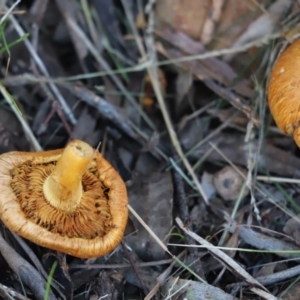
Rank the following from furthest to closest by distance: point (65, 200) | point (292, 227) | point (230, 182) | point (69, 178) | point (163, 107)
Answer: point (163, 107) < point (230, 182) < point (292, 227) < point (65, 200) < point (69, 178)

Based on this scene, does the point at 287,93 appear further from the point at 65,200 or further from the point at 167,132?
the point at 65,200

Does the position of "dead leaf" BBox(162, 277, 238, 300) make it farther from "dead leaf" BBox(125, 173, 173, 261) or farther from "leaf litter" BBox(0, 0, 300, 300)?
"dead leaf" BBox(125, 173, 173, 261)

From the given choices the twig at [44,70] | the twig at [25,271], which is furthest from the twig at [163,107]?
the twig at [25,271]

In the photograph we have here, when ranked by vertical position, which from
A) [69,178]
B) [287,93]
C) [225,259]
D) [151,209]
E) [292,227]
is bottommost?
[292,227]

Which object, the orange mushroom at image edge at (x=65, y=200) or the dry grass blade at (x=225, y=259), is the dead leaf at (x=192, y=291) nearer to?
the dry grass blade at (x=225, y=259)

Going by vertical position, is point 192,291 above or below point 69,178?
below

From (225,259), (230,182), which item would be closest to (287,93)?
(230,182)

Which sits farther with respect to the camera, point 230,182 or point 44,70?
point 44,70
